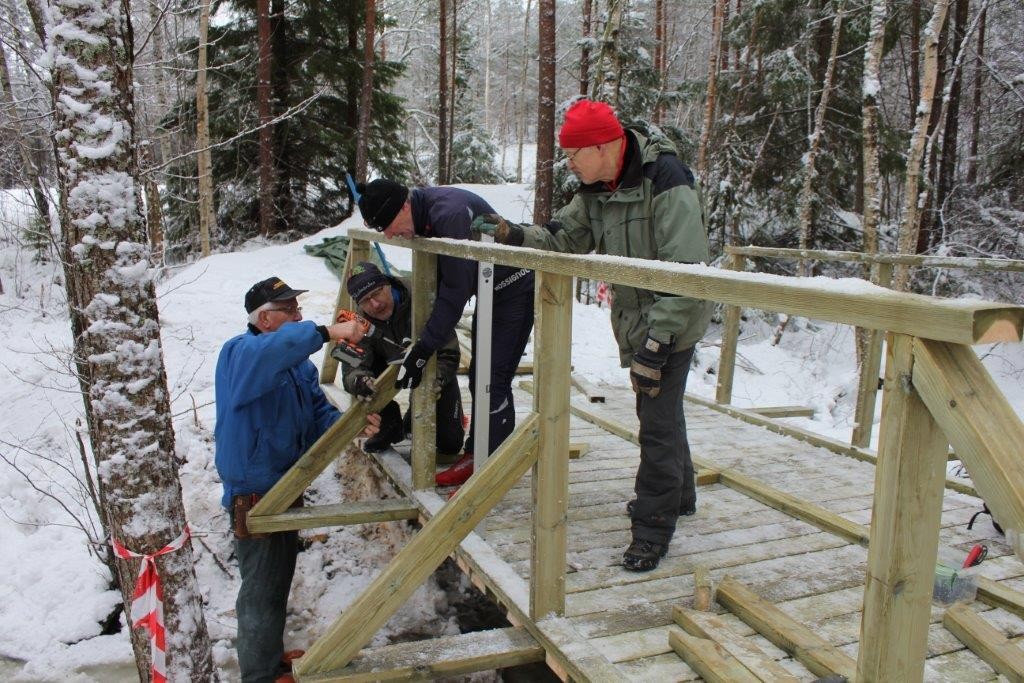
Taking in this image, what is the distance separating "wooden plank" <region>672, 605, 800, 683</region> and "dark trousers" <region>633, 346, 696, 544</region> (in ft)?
1.57

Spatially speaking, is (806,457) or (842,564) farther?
(806,457)

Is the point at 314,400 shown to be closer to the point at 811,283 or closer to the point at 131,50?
the point at 131,50

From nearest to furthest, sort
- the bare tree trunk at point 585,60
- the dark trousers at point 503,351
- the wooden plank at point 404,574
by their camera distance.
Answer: the wooden plank at point 404,574 → the dark trousers at point 503,351 → the bare tree trunk at point 585,60

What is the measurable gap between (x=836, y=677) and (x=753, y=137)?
45.3 ft

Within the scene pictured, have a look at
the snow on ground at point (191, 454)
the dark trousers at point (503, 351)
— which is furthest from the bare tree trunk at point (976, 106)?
the dark trousers at point (503, 351)

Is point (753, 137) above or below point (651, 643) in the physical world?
above

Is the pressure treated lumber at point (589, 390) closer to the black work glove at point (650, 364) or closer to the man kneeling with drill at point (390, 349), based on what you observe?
Result: the man kneeling with drill at point (390, 349)

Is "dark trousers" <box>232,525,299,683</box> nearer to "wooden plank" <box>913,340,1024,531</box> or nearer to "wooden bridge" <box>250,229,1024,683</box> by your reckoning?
"wooden bridge" <box>250,229,1024,683</box>

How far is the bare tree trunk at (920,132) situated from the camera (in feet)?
27.4

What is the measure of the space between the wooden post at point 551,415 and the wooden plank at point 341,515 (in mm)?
1585

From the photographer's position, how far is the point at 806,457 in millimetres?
Result: 4633

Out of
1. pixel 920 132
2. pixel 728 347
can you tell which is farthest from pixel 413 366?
pixel 920 132

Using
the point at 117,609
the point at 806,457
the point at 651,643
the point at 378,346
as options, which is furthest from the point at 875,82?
the point at 117,609

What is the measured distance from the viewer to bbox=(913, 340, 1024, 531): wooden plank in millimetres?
1059
